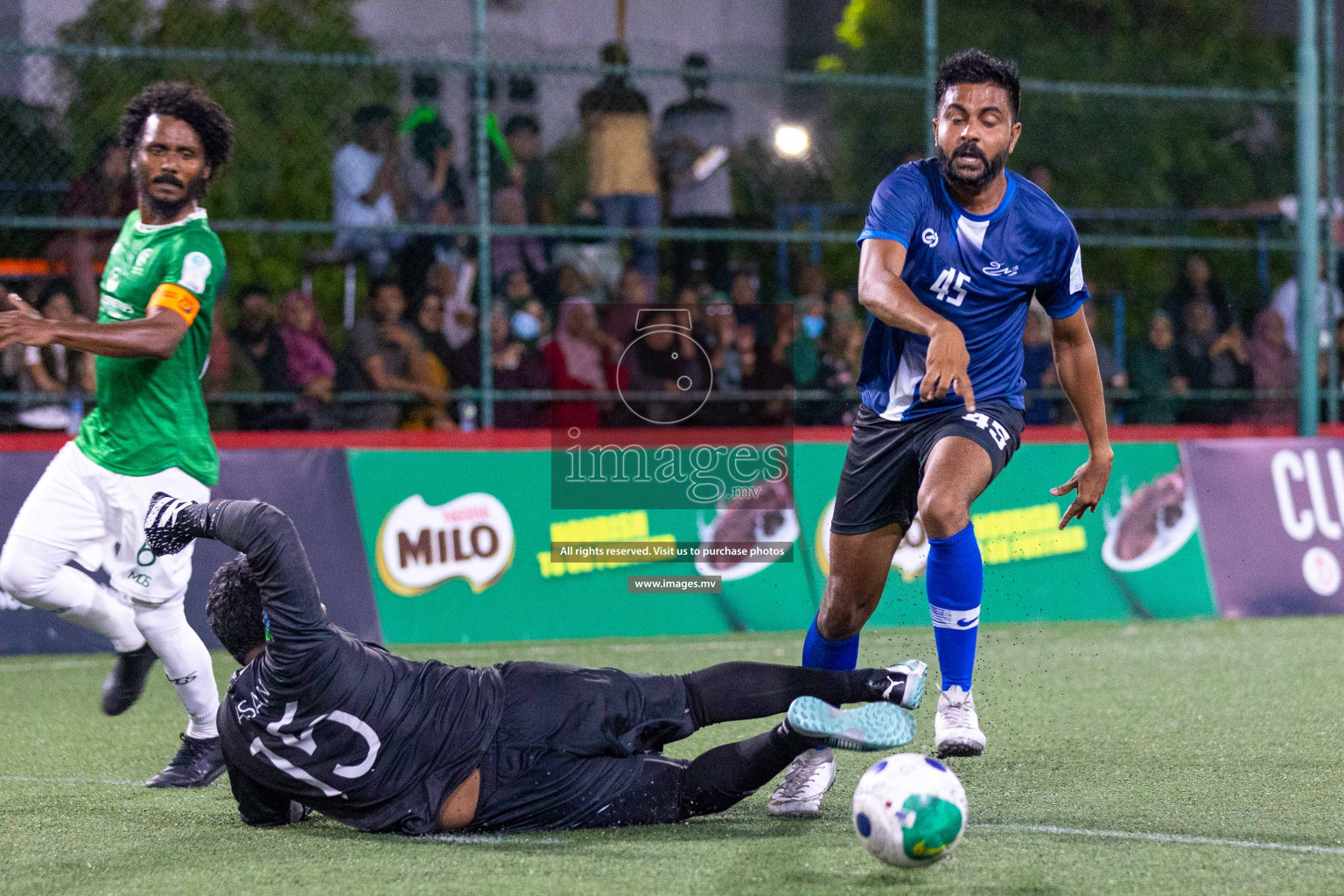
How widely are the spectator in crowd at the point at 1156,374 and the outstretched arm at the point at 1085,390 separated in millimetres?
7153

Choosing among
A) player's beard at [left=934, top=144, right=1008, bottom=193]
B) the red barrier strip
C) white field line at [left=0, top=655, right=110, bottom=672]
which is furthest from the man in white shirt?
white field line at [left=0, top=655, right=110, bottom=672]

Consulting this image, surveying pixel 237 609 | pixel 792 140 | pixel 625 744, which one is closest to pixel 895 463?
pixel 625 744

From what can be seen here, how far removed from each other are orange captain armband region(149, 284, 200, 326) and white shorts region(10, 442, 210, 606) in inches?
23.0

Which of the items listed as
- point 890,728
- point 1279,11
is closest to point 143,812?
point 890,728

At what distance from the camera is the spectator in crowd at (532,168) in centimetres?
1167

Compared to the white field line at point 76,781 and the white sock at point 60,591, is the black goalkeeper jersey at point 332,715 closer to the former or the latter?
the white field line at point 76,781

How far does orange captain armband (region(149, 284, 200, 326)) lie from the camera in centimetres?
571

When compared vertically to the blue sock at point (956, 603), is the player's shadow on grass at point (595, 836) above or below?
below

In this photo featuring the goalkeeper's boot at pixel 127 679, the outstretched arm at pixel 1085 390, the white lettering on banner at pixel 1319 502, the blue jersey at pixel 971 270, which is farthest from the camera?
the white lettering on banner at pixel 1319 502

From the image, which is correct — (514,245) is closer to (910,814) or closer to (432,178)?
(432,178)

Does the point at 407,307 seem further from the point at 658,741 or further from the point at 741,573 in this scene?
the point at 658,741

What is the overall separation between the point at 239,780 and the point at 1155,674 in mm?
5124

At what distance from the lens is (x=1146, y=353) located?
1275 cm

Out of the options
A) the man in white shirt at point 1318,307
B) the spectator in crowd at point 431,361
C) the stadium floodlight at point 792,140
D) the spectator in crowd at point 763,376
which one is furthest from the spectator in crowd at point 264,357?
the man in white shirt at point 1318,307
